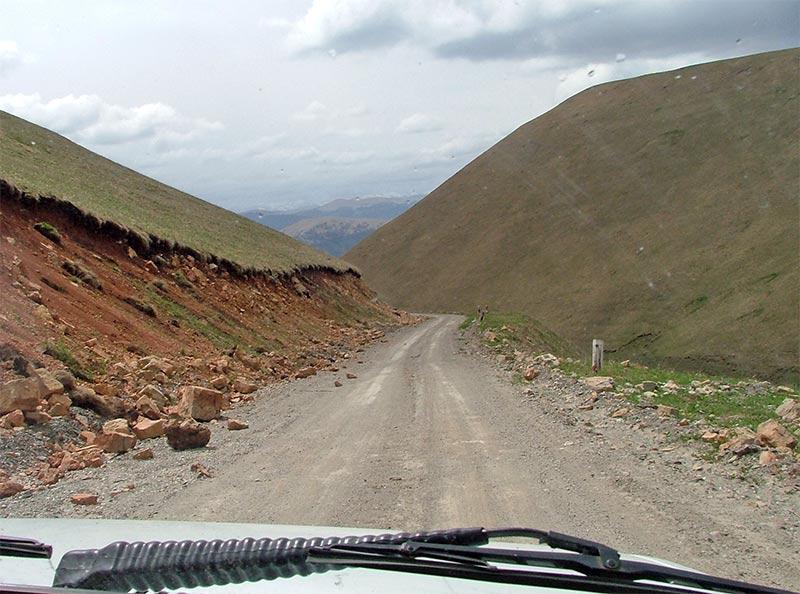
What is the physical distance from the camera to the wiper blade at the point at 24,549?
107 inches

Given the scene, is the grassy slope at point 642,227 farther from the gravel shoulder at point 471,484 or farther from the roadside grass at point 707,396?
the gravel shoulder at point 471,484

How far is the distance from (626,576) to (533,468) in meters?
5.52

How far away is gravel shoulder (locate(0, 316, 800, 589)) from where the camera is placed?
5.96 m

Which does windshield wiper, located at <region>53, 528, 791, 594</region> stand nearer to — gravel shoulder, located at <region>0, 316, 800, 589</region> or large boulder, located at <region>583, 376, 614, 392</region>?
gravel shoulder, located at <region>0, 316, 800, 589</region>

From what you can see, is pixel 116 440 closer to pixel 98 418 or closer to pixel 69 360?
pixel 98 418

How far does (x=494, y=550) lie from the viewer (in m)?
2.79

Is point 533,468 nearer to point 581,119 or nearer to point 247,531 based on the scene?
point 247,531

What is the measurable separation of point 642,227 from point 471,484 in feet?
244

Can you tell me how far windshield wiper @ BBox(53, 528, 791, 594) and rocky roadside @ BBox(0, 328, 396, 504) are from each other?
15.2 feet

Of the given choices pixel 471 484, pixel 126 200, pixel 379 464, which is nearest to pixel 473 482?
pixel 471 484

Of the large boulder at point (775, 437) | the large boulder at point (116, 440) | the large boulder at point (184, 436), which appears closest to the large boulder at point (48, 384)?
the large boulder at point (116, 440)

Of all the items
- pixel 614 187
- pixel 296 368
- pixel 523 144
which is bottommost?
pixel 296 368

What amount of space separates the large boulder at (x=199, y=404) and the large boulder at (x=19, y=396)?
2.13 m

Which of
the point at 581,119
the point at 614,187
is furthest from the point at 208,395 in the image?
the point at 581,119
